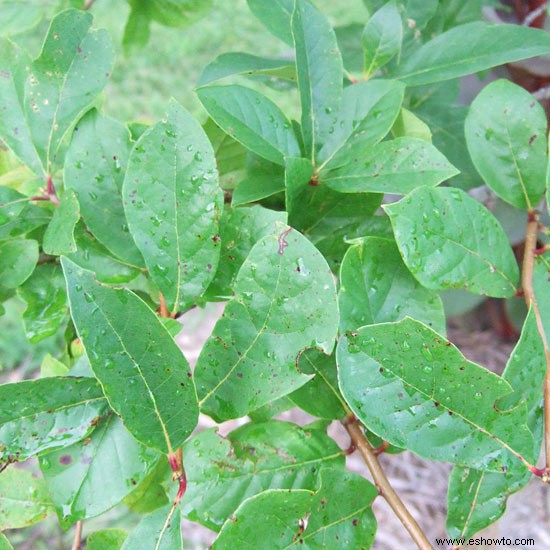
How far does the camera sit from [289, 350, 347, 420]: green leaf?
553 millimetres

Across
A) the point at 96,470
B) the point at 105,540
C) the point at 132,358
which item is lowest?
the point at 105,540

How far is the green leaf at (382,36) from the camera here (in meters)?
0.73

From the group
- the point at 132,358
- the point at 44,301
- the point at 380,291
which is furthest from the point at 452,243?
the point at 44,301

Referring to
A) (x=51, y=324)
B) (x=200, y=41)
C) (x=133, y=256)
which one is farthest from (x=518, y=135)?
(x=200, y=41)

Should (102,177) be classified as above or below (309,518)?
above

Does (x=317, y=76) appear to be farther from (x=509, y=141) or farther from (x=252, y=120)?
(x=509, y=141)

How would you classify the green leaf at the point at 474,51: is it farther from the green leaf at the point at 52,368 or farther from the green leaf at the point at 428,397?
the green leaf at the point at 52,368

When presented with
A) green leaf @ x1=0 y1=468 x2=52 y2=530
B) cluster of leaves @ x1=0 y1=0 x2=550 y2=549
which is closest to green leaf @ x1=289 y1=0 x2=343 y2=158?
cluster of leaves @ x1=0 y1=0 x2=550 y2=549

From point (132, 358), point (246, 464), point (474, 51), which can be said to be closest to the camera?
point (132, 358)

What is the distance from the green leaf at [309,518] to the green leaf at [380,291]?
14 cm

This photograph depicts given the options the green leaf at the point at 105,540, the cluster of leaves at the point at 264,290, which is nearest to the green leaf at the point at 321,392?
the cluster of leaves at the point at 264,290

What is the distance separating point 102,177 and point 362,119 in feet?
0.89

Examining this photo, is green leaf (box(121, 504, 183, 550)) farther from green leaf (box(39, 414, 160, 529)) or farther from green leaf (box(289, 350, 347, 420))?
green leaf (box(289, 350, 347, 420))

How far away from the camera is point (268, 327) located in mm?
470
